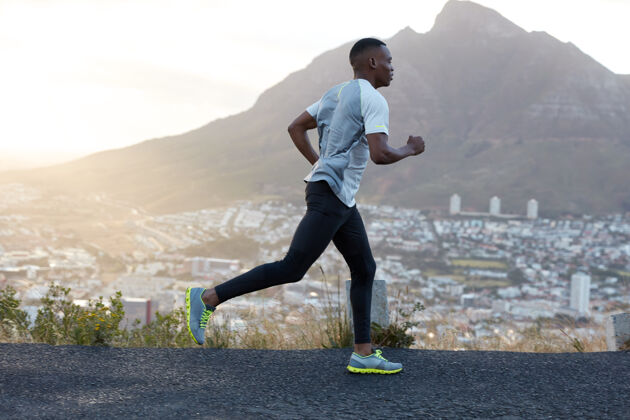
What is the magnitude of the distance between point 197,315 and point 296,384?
0.70m

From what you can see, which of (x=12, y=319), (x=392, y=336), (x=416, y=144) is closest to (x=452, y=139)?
(x=392, y=336)

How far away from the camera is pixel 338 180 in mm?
3562

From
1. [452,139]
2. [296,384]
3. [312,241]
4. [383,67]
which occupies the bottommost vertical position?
[296,384]

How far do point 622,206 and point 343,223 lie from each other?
65810 mm

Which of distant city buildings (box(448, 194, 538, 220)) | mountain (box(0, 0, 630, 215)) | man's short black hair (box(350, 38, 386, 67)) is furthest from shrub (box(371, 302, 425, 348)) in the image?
mountain (box(0, 0, 630, 215))

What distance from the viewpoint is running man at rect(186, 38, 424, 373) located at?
11.6ft

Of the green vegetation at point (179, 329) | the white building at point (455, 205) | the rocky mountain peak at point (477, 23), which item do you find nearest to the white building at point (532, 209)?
the white building at point (455, 205)

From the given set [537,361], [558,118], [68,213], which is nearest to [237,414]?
[537,361]

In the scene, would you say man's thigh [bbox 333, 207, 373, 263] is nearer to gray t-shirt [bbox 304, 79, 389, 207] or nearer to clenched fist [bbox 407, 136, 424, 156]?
gray t-shirt [bbox 304, 79, 389, 207]

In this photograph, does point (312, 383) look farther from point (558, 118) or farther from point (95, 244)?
point (558, 118)

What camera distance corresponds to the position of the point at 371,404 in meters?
3.21

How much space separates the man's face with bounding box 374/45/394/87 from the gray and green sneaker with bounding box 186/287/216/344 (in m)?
1.64

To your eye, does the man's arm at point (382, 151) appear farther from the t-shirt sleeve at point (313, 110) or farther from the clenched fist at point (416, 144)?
the t-shirt sleeve at point (313, 110)

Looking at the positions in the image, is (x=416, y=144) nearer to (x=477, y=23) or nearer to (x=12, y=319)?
(x=12, y=319)
